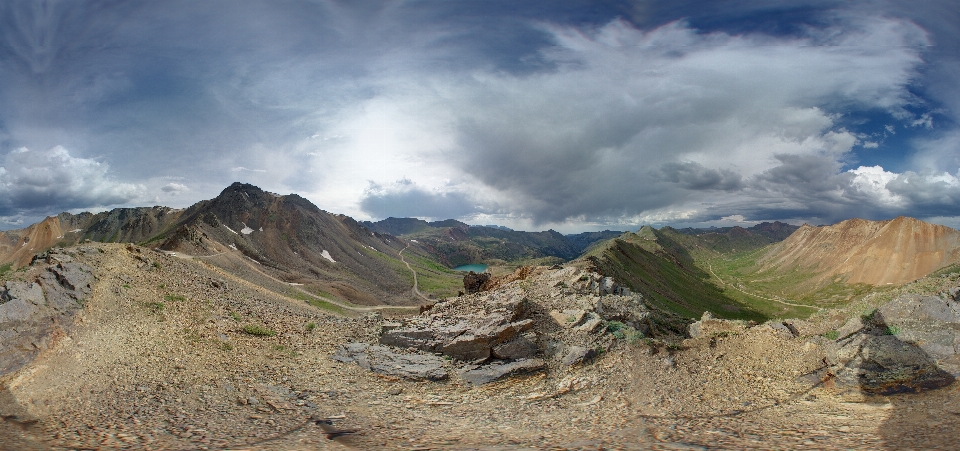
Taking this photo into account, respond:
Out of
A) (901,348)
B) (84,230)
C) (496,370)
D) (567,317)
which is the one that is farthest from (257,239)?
(84,230)

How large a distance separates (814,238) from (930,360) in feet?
746

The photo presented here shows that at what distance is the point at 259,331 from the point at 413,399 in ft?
33.6

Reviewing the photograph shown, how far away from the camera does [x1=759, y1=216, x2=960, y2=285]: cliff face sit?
12625 centimetres

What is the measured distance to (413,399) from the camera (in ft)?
45.6

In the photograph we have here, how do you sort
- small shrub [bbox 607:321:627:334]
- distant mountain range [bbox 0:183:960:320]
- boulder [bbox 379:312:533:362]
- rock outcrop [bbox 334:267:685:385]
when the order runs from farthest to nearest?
1. distant mountain range [bbox 0:183:960:320]
2. small shrub [bbox 607:321:627:334]
3. boulder [bbox 379:312:533:362]
4. rock outcrop [bbox 334:267:685:385]

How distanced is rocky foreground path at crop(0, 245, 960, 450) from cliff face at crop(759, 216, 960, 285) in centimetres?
15888

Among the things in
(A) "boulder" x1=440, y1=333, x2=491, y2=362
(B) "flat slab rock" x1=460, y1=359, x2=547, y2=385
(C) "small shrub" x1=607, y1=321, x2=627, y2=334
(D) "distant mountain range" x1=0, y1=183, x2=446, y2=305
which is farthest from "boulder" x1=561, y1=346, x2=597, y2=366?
(D) "distant mountain range" x1=0, y1=183, x2=446, y2=305

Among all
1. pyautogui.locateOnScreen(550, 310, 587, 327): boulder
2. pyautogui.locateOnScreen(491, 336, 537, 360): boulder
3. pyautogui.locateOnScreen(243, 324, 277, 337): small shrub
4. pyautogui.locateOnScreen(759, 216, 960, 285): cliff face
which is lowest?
pyautogui.locateOnScreen(491, 336, 537, 360): boulder

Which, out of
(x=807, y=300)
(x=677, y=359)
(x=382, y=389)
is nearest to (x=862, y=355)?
(x=677, y=359)

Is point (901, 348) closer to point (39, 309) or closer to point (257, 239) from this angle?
point (39, 309)

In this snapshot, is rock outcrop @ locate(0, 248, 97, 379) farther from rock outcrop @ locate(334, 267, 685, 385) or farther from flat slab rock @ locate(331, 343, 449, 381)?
rock outcrop @ locate(334, 267, 685, 385)

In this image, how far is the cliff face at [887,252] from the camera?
126 metres

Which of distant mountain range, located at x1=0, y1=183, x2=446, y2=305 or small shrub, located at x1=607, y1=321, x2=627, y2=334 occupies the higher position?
distant mountain range, located at x1=0, y1=183, x2=446, y2=305

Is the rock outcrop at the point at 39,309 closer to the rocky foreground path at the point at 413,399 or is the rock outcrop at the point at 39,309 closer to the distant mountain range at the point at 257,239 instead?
the rocky foreground path at the point at 413,399
